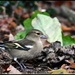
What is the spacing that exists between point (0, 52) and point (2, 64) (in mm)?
777

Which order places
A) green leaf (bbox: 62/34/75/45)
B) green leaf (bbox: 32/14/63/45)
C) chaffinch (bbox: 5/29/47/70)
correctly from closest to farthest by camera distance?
chaffinch (bbox: 5/29/47/70), green leaf (bbox: 62/34/75/45), green leaf (bbox: 32/14/63/45)

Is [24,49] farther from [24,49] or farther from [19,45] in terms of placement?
[19,45]

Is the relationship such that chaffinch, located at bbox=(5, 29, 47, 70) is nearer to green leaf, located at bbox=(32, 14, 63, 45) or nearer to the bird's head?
the bird's head

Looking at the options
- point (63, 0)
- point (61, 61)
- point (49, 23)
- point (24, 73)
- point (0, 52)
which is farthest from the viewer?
point (63, 0)

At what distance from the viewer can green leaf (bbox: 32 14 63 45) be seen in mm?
8195

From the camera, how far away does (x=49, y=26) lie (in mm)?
8406

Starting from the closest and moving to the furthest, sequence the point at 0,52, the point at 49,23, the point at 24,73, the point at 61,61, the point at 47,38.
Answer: the point at 24,73 < the point at 61,61 < the point at 0,52 < the point at 47,38 < the point at 49,23

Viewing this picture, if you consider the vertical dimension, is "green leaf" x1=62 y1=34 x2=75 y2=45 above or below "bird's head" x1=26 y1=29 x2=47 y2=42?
below

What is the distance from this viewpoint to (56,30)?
8367 millimetres

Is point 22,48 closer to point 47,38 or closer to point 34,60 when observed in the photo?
point 34,60

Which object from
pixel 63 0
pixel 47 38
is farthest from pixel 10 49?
pixel 63 0

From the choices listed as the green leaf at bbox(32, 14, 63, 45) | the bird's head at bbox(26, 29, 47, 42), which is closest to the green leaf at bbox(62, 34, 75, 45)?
the green leaf at bbox(32, 14, 63, 45)

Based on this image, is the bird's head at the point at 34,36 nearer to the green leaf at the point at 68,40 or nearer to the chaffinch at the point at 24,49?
the chaffinch at the point at 24,49

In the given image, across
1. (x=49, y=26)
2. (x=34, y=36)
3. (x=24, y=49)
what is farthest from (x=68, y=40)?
(x=24, y=49)
